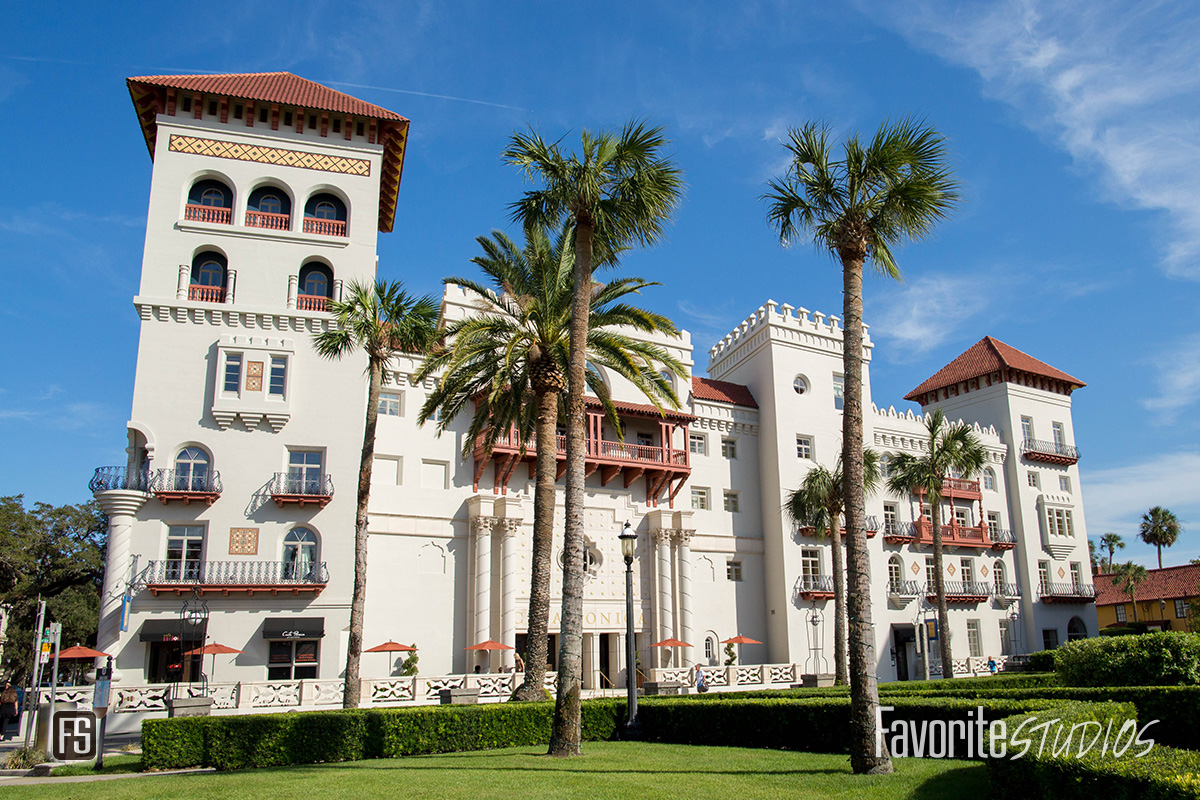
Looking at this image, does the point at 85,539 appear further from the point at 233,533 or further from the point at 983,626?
the point at 983,626

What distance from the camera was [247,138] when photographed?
113 feet

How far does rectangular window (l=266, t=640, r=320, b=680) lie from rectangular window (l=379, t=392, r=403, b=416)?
9.68 meters

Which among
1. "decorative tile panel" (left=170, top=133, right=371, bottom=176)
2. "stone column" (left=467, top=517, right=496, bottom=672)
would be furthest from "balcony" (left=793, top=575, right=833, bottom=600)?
"decorative tile panel" (left=170, top=133, right=371, bottom=176)

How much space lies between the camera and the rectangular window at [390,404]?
3513 centimetres

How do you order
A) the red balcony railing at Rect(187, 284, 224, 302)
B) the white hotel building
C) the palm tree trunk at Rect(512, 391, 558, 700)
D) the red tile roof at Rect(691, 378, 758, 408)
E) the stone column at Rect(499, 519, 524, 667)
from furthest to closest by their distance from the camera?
the red tile roof at Rect(691, 378, 758, 408) < the stone column at Rect(499, 519, 524, 667) < the red balcony railing at Rect(187, 284, 224, 302) < the white hotel building < the palm tree trunk at Rect(512, 391, 558, 700)

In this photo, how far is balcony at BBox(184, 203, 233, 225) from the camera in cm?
3319

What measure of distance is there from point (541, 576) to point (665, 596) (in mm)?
16924

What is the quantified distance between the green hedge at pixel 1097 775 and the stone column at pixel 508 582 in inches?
983

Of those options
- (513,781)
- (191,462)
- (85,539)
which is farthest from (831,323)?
(85,539)

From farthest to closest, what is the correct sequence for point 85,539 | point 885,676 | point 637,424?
point 85,539 → point 885,676 → point 637,424

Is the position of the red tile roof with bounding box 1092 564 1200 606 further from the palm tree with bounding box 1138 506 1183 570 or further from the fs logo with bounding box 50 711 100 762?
the fs logo with bounding box 50 711 100 762

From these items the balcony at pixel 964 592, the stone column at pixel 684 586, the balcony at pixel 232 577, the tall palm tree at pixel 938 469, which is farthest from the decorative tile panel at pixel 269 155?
the balcony at pixel 964 592

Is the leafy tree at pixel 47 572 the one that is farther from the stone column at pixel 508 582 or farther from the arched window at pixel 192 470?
the stone column at pixel 508 582

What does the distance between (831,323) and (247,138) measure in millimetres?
30678
